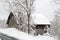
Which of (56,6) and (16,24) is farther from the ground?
(56,6)

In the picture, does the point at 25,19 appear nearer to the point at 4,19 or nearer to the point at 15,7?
the point at 15,7

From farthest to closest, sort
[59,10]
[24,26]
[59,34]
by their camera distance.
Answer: [59,10]
[24,26]
[59,34]

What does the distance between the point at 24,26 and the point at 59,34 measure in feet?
82.3

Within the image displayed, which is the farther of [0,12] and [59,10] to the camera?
[0,12]

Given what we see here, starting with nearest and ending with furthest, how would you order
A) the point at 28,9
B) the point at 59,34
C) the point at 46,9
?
1. the point at 59,34
2. the point at 28,9
3. the point at 46,9

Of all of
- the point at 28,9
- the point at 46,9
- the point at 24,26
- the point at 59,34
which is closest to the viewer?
the point at 59,34

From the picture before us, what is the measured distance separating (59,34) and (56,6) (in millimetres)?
33004

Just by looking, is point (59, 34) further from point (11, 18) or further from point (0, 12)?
point (0, 12)

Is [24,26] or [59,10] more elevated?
[59,10]

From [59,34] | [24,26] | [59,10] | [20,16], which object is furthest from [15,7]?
[59,34]

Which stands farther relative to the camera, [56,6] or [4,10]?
[4,10]

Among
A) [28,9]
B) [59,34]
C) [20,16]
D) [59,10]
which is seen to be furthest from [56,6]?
[59,34]

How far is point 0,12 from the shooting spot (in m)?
45.1

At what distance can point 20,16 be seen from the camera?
35406 mm
